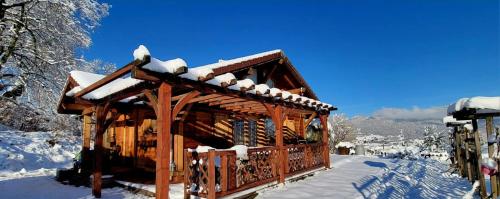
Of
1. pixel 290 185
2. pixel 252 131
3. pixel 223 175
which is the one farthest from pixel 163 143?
pixel 252 131

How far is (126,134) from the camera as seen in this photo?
11617mm

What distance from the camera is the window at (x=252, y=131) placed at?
14.0 meters

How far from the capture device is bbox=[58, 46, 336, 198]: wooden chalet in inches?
231

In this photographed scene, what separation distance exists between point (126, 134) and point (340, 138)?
31599 millimetres

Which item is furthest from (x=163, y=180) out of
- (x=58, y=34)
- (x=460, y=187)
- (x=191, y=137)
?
(x=58, y=34)

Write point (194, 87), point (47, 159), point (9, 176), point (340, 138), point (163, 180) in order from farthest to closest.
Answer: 1. point (340, 138)
2. point (47, 159)
3. point (9, 176)
4. point (194, 87)
5. point (163, 180)

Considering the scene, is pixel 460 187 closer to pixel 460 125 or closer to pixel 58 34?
pixel 460 125

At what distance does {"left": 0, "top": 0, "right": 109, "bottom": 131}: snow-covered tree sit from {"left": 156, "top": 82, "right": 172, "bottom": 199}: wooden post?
39.6ft

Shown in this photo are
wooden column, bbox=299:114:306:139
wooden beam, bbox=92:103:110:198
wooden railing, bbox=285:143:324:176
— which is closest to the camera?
wooden beam, bbox=92:103:110:198

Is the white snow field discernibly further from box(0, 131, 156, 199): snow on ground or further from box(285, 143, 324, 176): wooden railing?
box(285, 143, 324, 176): wooden railing

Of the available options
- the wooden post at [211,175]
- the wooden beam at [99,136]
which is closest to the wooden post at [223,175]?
the wooden post at [211,175]

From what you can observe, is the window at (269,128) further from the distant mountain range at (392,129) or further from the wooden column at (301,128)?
the distant mountain range at (392,129)

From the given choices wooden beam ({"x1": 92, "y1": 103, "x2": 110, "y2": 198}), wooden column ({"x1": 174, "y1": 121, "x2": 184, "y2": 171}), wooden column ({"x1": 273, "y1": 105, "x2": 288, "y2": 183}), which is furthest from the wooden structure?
wooden beam ({"x1": 92, "y1": 103, "x2": 110, "y2": 198})

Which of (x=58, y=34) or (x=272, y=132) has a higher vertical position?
(x=58, y=34)
